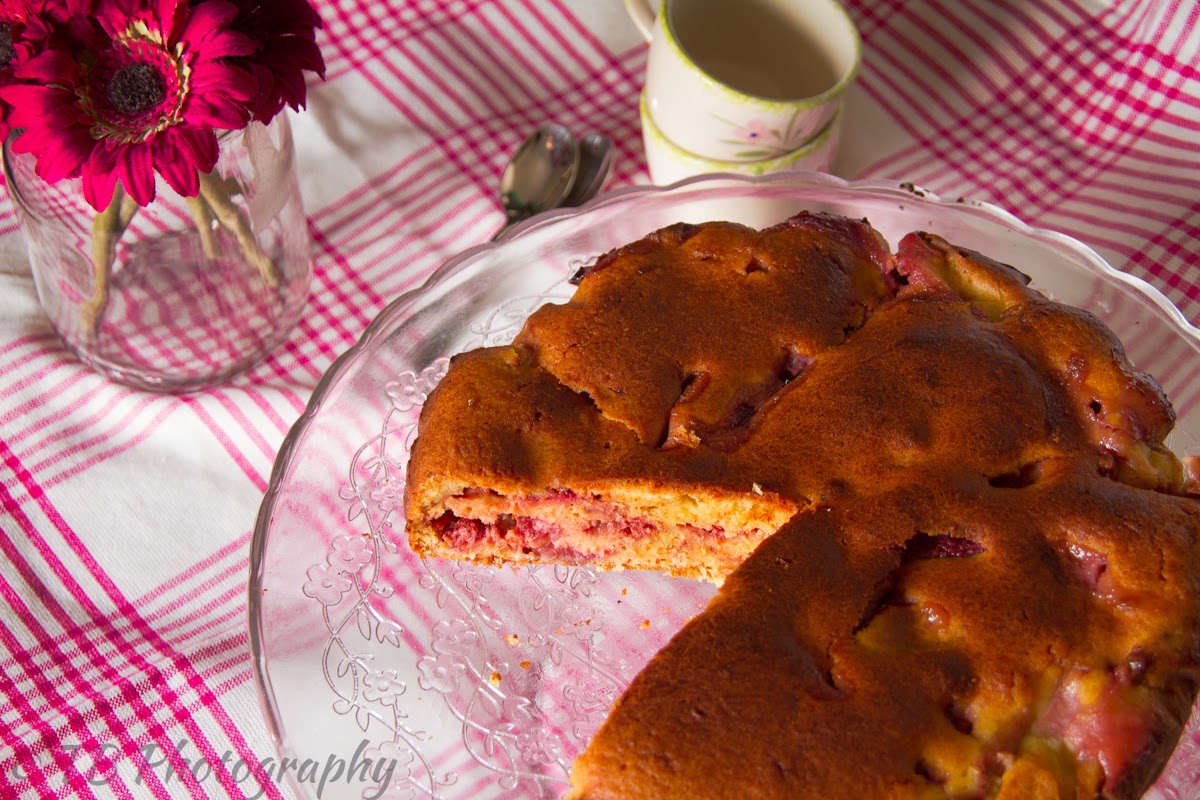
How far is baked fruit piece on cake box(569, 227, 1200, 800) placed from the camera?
1.88 meters

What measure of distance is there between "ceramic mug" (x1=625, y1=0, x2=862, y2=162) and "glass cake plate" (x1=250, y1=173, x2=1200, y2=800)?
180 millimetres

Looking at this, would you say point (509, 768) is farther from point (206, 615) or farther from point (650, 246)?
point (650, 246)

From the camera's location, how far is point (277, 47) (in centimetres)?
245

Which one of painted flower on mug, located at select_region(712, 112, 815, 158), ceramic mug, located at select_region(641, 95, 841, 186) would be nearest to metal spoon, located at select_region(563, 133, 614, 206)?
ceramic mug, located at select_region(641, 95, 841, 186)

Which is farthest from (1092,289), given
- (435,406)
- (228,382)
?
(228,382)

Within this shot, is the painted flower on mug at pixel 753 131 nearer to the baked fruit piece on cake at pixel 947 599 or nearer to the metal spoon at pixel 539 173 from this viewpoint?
the metal spoon at pixel 539 173

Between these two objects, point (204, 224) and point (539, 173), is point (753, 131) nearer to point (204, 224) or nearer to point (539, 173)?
point (539, 173)

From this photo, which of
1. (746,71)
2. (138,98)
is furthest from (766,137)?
(138,98)

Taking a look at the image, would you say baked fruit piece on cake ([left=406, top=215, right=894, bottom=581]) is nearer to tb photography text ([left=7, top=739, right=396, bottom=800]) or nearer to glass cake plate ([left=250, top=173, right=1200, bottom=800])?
glass cake plate ([left=250, top=173, right=1200, bottom=800])

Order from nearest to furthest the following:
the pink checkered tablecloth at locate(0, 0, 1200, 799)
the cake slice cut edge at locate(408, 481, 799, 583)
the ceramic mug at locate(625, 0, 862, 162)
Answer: the cake slice cut edge at locate(408, 481, 799, 583) < the pink checkered tablecloth at locate(0, 0, 1200, 799) < the ceramic mug at locate(625, 0, 862, 162)

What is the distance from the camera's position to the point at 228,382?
310 centimetres

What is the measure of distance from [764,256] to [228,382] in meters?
1.49

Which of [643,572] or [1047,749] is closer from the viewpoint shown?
[1047,749]

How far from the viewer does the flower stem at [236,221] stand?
2.74 meters
